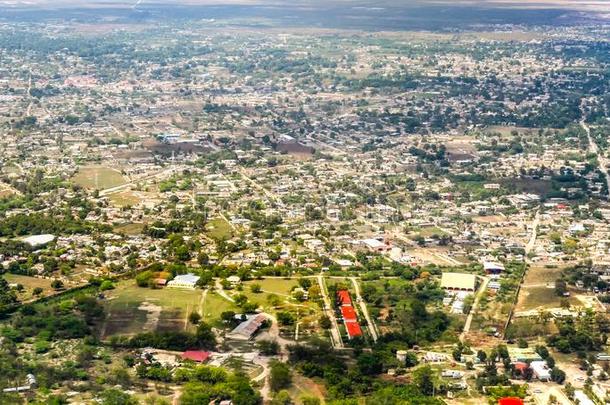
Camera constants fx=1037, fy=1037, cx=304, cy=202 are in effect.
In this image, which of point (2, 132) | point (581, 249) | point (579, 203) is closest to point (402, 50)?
point (2, 132)

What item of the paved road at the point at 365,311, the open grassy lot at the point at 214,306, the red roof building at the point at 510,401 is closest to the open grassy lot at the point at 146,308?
the open grassy lot at the point at 214,306

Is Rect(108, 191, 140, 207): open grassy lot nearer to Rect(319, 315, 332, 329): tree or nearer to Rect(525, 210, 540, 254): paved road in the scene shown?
Rect(319, 315, 332, 329): tree

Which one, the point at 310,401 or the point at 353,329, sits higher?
the point at 310,401

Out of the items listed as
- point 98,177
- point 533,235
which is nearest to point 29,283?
point 98,177

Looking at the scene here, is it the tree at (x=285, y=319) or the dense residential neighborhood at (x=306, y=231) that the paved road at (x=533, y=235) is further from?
the tree at (x=285, y=319)

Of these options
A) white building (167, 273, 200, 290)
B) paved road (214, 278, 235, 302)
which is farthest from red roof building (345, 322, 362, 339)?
white building (167, 273, 200, 290)

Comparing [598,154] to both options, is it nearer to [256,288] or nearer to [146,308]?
[256,288]
